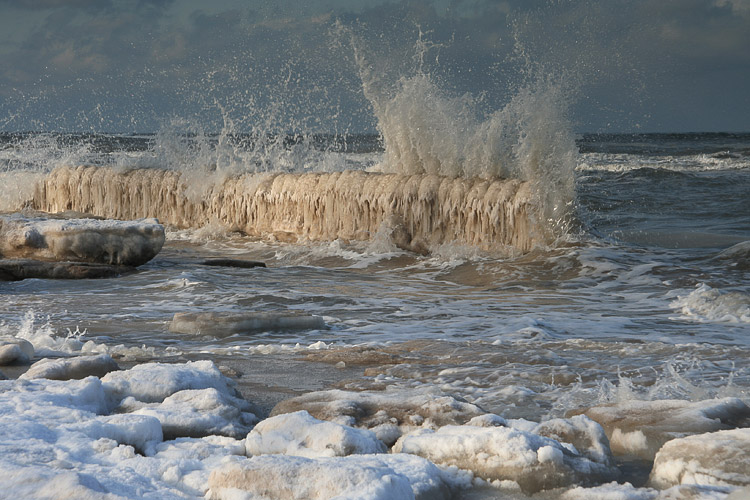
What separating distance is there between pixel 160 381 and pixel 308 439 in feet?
3.14

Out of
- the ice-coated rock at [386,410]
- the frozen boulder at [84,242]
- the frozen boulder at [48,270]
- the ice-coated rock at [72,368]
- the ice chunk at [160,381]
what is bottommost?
the frozen boulder at [48,270]

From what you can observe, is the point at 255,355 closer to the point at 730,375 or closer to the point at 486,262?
the point at 730,375

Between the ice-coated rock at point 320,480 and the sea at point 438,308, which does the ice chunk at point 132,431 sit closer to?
the ice-coated rock at point 320,480

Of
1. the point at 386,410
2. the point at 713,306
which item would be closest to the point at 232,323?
the point at 386,410

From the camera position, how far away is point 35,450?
98.1 inches

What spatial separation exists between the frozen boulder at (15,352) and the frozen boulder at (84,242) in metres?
3.93

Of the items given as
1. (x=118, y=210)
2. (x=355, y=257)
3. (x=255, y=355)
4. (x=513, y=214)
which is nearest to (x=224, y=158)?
(x=118, y=210)

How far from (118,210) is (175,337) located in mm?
8505

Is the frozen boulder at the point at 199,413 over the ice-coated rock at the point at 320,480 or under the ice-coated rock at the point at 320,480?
under

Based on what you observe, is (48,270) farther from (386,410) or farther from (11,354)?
(386,410)

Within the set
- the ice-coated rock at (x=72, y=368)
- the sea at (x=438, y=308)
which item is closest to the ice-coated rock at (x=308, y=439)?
the sea at (x=438, y=308)

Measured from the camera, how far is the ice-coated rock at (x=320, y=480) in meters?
2.07

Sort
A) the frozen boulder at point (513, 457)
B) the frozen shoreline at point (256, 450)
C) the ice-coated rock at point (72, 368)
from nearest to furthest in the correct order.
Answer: the frozen shoreline at point (256, 450)
the frozen boulder at point (513, 457)
the ice-coated rock at point (72, 368)

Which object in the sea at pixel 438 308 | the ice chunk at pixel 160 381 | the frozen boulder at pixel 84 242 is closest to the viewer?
the ice chunk at pixel 160 381
